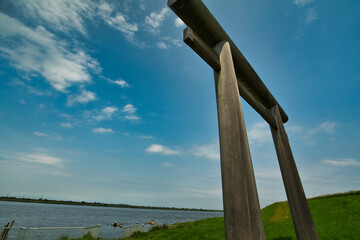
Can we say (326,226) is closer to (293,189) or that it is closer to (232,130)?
(293,189)

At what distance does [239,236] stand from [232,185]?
0.53 metres

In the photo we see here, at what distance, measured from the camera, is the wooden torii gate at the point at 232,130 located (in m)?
2.04

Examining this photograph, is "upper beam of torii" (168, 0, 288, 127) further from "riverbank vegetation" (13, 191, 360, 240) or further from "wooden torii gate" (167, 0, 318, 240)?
"riverbank vegetation" (13, 191, 360, 240)

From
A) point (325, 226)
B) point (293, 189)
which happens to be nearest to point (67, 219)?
point (325, 226)

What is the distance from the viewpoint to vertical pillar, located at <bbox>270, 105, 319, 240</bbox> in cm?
449

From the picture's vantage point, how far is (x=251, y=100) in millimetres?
5086

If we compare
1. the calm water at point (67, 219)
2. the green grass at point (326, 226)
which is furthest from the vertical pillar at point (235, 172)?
the calm water at point (67, 219)

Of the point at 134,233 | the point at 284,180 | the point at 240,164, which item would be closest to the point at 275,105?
the point at 284,180

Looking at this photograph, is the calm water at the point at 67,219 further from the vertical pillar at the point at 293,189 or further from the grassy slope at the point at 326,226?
the vertical pillar at the point at 293,189

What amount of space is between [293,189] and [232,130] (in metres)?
3.96

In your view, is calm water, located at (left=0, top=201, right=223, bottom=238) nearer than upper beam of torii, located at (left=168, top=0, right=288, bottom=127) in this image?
No

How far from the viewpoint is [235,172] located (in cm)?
215

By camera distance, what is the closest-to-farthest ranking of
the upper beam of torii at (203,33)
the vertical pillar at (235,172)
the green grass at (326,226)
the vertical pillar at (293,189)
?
the vertical pillar at (235,172)
the upper beam of torii at (203,33)
the vertical pillar at (293,189)
the green grass at (326,226)

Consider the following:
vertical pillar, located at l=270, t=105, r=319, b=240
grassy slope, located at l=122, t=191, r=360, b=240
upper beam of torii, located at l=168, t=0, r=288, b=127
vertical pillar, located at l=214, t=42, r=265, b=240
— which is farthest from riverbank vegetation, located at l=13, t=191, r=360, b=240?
upper beam of torii, located at l=168, t=0, r=288, b=127
